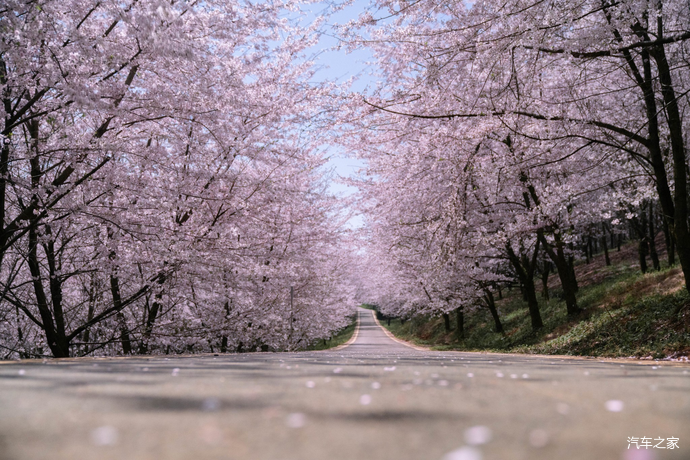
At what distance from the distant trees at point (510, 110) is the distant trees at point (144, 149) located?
2.06 meters

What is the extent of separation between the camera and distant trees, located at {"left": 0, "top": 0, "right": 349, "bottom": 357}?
521cm

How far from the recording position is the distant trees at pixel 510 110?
19.9 feet

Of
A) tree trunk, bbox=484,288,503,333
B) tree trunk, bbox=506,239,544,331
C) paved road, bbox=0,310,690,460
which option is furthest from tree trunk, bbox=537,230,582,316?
paved road, bbox=0,310,690,460

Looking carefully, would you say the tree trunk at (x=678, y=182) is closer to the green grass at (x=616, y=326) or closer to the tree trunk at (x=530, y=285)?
the green grass at (x=616, y=326)

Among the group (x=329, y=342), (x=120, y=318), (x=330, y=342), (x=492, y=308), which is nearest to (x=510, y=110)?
(x=120, y=318)

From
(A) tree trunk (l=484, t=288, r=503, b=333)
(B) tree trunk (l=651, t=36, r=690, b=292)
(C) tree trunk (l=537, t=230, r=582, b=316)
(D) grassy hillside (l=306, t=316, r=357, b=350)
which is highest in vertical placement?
(B) tree trunk (l=651, t=36, r=690, b=292)

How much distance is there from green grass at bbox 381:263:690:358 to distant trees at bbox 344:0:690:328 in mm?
998

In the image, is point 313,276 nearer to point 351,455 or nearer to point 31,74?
point 31,74

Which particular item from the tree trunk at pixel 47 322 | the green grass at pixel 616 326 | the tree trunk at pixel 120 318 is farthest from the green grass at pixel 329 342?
the tree trunk at pixel 47 322

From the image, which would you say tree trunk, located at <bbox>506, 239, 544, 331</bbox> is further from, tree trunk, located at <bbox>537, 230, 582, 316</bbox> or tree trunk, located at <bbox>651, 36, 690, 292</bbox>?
tree trunk, located at <bbox>651, 36, 690, 292</bbox>

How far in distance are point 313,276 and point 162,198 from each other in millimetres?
10391

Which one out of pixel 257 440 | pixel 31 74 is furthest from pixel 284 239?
pixel 257 440

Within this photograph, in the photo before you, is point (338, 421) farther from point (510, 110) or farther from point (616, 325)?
point (616, 325)

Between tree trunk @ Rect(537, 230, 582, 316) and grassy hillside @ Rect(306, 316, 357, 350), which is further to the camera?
grassy hillside @ Rect(306, 316, 357, 350)
